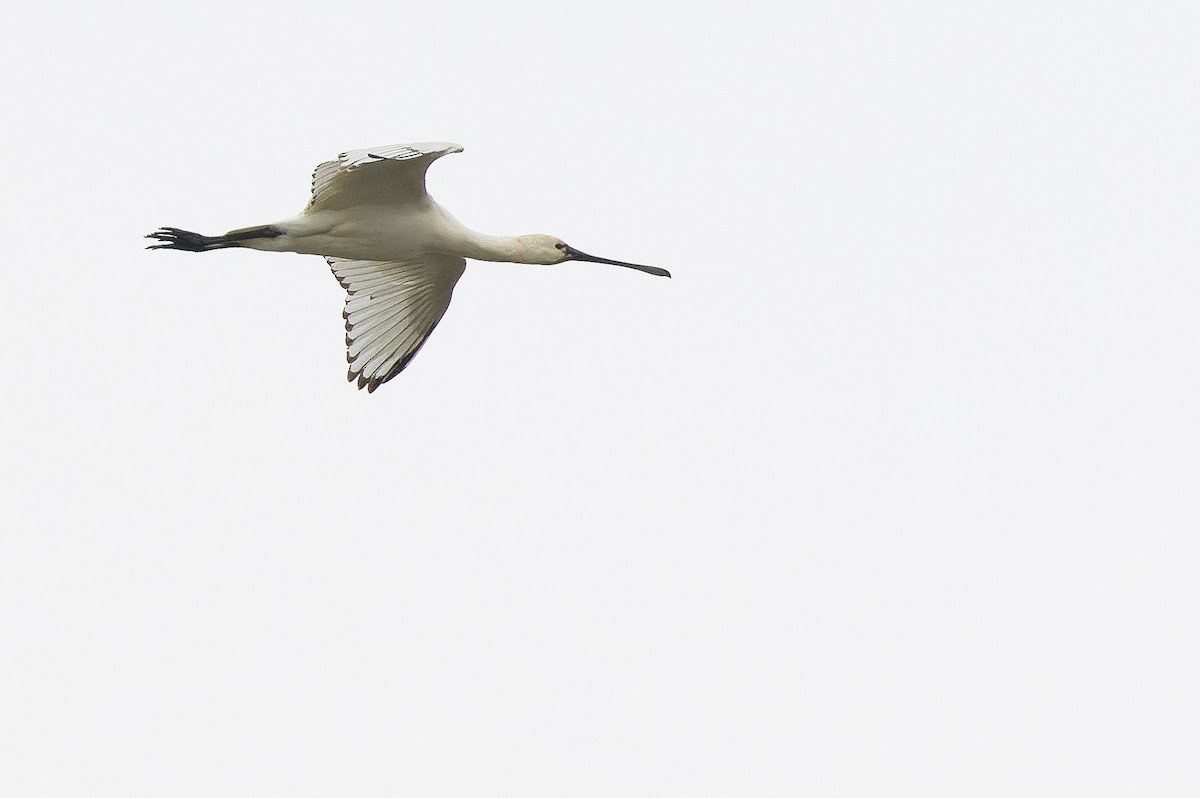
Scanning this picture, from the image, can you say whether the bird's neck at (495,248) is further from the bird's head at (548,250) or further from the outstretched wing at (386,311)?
the outstretched wing at (386,311)

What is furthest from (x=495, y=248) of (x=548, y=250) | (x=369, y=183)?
(x=369, y=183)

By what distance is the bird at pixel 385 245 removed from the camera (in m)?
14.9

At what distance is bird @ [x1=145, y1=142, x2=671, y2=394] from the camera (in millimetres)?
14945

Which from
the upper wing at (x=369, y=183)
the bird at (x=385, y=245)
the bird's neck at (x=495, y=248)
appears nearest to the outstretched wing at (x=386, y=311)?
the bird at (x=385, y=245)

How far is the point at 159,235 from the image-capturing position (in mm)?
15898

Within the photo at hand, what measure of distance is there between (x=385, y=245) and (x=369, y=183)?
0.70 m

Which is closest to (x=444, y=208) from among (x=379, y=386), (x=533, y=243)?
(x=533, y=243)

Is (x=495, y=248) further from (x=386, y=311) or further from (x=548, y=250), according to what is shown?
(x=386, y=311)

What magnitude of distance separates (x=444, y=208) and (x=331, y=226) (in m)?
0.83

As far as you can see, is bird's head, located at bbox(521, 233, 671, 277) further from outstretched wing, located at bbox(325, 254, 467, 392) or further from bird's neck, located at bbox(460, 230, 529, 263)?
outstretched wing, located at bbox(325, 254, 467, 392)

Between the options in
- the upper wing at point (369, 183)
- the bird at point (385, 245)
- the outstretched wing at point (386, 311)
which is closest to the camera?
the upper wing at point (369, 183)

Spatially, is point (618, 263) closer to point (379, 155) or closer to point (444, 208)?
point (444, 208)

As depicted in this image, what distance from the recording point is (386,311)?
17172 mm

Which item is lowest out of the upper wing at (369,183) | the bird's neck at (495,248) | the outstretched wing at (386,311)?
the outstretched wing at (386,311)
